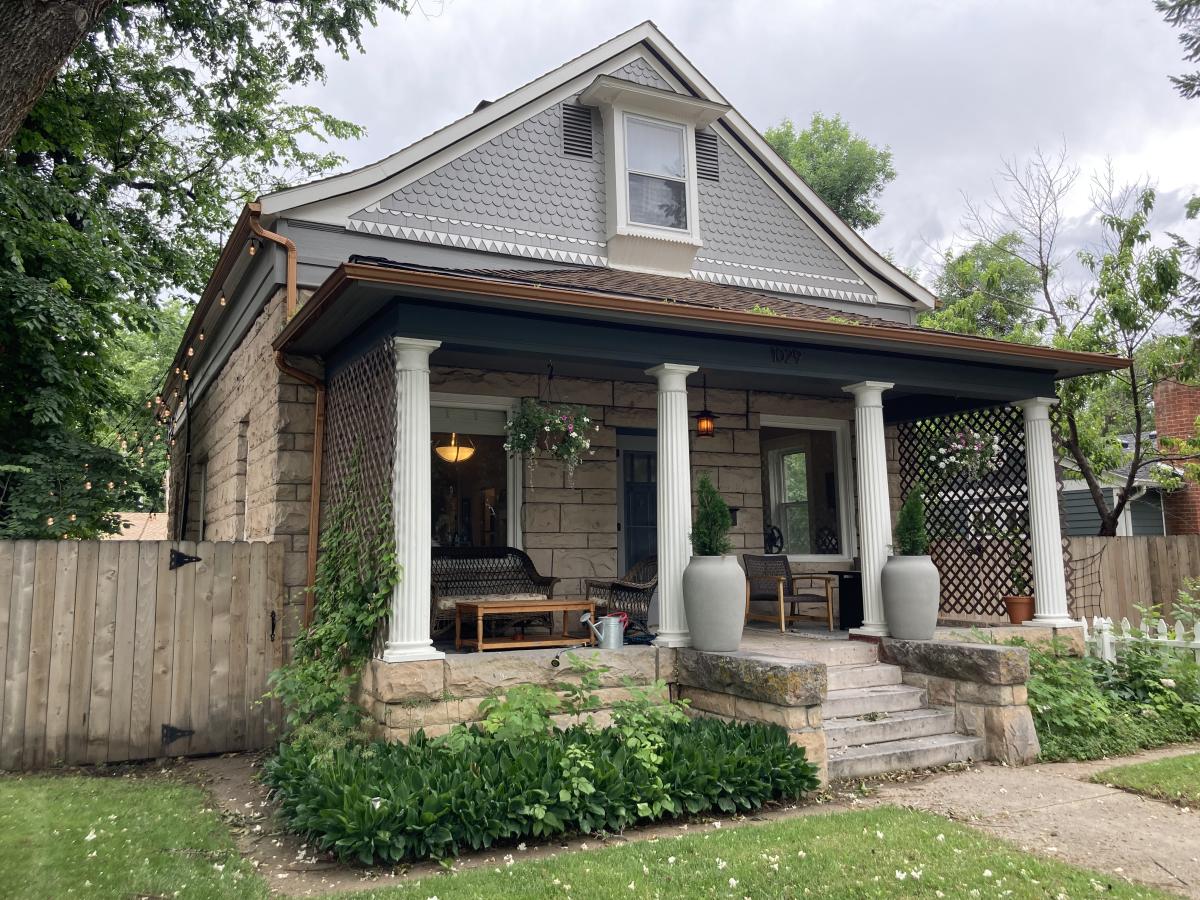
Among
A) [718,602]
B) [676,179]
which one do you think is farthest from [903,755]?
[676,179]

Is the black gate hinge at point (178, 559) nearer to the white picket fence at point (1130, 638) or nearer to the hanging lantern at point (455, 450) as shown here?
the hanging lantern at point (455, 450)

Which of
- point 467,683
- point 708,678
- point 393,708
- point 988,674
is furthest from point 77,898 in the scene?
point 988,674

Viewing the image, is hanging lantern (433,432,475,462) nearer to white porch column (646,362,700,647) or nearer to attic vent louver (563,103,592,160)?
white porch column (646,362,700,647)

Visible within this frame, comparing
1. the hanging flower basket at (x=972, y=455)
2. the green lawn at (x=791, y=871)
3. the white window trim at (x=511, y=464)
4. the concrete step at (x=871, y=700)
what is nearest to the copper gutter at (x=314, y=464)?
the white window trim at (x=511, y=464)

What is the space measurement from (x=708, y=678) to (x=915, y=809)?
155cm

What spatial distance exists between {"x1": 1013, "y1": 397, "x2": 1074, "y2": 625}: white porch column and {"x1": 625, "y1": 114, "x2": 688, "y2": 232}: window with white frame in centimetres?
400

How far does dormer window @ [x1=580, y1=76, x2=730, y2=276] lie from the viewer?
29.2 ft

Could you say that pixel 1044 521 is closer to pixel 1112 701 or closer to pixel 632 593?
pixel 1112 701

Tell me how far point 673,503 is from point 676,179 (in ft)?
14.5

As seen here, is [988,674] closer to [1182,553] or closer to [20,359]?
[1182,553]

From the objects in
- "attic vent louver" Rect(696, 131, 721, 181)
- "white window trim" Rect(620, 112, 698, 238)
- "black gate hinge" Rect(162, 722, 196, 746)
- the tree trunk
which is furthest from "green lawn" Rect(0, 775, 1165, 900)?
"attic vent louver" Rect(696, 131, 721, 181)

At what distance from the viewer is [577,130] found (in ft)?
29.8

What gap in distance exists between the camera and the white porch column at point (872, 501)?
277 inches

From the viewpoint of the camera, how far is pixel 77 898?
3576 mm
